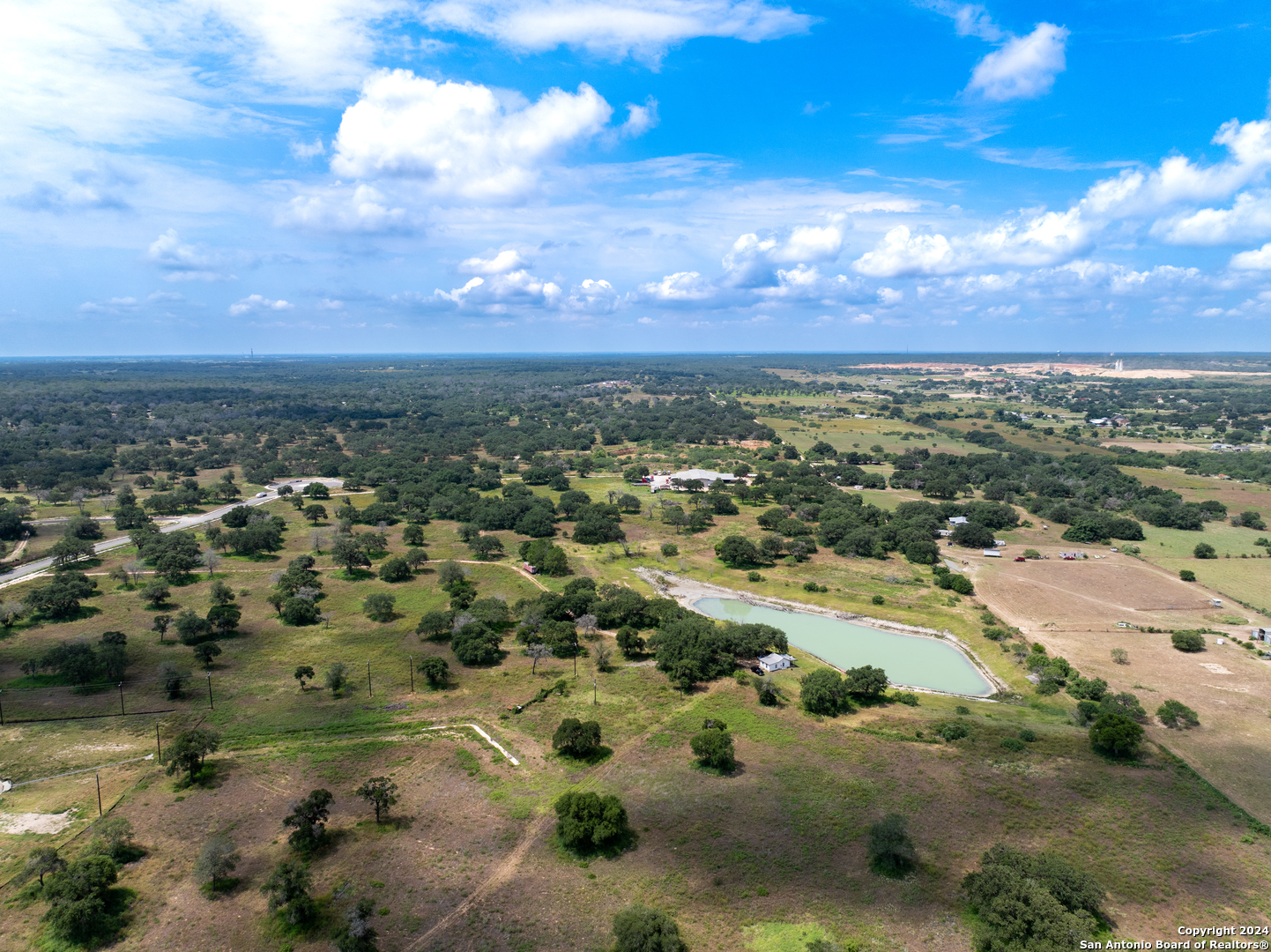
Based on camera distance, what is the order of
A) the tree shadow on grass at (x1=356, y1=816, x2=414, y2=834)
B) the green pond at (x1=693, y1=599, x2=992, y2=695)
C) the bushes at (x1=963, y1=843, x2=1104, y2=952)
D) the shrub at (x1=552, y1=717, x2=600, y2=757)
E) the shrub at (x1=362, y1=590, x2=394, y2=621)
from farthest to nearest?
the shrub at (x1=362, y1=590, x2=394, y2=621) < the green pond at (x1=693, y1=599, x2=992, y2=695) < the shrub at (x1=552, y1=717, x2=600, y2=757) < the tree shadow on grass at (x1=356, y1=816, x2=414, y2=834) < the bushes at (x1=963, y1=843, x2=1104, y2=952)

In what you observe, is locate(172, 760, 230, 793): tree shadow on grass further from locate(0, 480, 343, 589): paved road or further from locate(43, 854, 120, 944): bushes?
locate(0, 480, 343, 589): paved road

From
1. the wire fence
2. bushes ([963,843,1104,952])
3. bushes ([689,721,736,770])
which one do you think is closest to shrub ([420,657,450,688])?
the wire fence

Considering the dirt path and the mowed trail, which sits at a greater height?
the mowed trail

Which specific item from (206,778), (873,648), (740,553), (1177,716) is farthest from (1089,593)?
(206,778)

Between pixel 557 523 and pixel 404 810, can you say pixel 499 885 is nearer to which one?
pixel 404 810

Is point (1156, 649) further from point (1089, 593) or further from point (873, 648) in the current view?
point (873, 648)

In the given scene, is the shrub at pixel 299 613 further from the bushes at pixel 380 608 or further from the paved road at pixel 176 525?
the paved road at pixel 176 525
